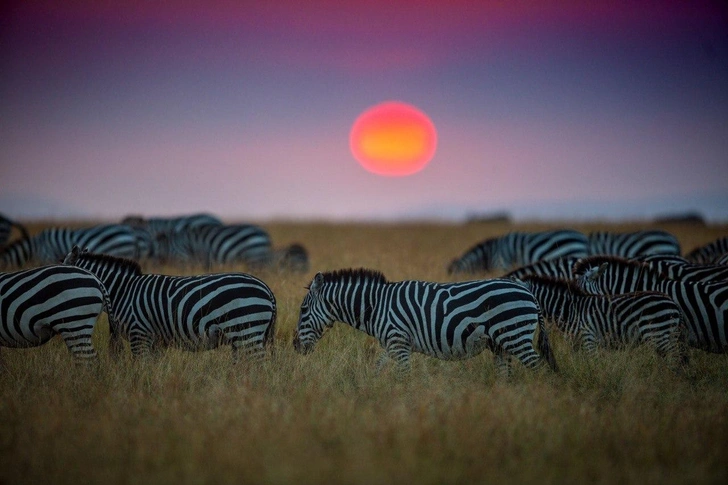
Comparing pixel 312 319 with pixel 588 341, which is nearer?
pixel 312 319

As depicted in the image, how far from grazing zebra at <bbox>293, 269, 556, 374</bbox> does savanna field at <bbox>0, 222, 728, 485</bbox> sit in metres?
0.32

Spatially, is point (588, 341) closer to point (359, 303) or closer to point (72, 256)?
point (359, 303)

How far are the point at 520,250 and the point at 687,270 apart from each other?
266 inches

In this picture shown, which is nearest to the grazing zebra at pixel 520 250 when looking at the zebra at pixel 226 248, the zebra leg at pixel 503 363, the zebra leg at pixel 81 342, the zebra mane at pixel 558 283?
the zebra at pixel 226 248

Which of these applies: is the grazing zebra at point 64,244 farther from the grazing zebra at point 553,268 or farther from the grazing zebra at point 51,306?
the grazing zebra at point 553,268

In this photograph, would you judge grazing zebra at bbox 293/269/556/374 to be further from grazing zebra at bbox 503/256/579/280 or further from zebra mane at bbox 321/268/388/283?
grazing zebra at bbox 503/256/579/280

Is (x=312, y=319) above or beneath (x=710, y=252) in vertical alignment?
beneath

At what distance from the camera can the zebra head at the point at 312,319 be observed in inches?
354

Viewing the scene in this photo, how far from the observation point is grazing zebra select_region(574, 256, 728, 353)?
8992mm

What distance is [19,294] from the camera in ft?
26.6

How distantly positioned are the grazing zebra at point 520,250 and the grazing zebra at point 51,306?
34.1ft

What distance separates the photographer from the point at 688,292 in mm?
9320

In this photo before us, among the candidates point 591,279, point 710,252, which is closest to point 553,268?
point 591,279

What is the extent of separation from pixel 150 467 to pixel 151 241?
14840 millimetres
